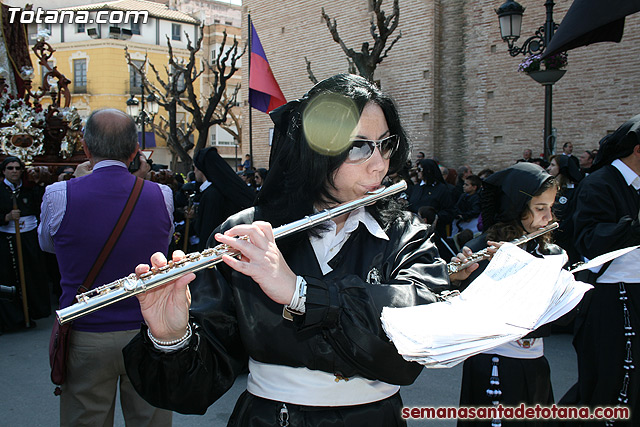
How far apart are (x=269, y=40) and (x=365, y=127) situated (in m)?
18.7

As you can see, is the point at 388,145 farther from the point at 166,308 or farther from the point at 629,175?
the point at 629,175

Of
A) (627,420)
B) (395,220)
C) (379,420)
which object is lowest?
(627,420)

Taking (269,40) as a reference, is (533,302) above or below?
below

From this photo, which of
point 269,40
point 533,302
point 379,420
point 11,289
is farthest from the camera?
point 269,40

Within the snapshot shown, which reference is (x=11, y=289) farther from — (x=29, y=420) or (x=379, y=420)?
(x=379, y=420)

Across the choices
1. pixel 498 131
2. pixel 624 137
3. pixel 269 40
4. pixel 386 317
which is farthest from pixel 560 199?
pixel 269 40

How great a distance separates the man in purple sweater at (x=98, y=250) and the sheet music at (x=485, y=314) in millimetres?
1749

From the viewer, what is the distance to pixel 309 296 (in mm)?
1354

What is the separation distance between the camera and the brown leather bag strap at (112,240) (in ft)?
8.49

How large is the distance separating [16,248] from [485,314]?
643 cm

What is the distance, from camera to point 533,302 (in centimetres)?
131

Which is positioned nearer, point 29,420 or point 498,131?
point 29,420

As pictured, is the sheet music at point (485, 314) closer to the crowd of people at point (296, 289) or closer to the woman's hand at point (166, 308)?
the crowd of people at point (296, 289)

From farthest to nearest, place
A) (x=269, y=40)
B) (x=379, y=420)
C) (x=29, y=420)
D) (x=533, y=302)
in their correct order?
(x=269, y=40) < (x=29, y=420) < (x=379, y=420) < (x=533, y=302)
